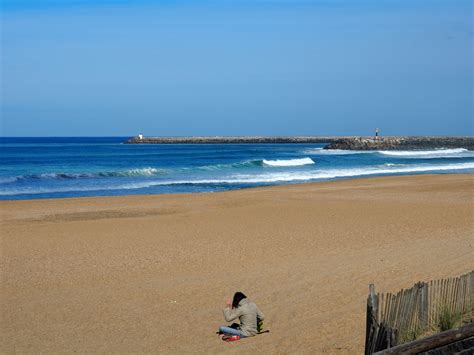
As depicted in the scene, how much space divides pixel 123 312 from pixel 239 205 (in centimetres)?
1405

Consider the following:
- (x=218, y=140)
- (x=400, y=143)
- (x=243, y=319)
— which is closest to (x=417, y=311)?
(x=243, y=319)

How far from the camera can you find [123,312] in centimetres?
1078

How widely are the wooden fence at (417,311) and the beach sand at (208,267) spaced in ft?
2.93

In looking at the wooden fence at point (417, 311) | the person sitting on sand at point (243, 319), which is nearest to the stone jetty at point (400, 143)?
the person sitting on sand at point (243, 319)

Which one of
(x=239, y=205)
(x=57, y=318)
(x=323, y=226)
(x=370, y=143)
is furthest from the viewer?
(x=370, y=143)

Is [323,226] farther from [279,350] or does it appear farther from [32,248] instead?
[279,350]

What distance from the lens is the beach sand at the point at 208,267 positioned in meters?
9.66

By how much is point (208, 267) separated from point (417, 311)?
6136 mm

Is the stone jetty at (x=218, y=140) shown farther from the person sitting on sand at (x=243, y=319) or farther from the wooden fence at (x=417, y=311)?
the wooden fence at (x=417, y=311)

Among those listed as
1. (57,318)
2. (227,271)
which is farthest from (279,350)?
(227,271)

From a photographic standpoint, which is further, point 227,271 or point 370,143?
point 370,143

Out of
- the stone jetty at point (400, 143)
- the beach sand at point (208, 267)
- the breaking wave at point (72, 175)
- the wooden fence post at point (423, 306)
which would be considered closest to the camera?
the wooden fence post at point (423, 306)

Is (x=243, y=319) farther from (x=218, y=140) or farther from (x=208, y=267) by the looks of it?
(x=218, y=140)

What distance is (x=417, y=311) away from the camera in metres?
8.19
